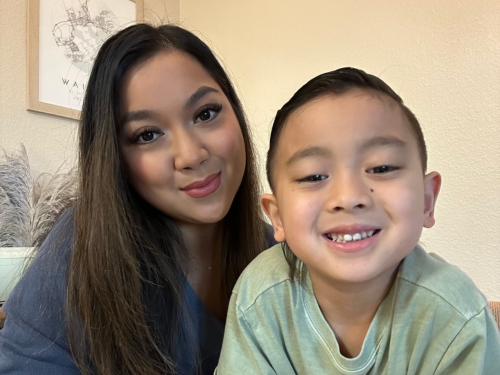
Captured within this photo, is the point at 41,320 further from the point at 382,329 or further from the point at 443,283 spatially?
the point at 443,283

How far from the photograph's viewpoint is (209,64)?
1043 millimetres

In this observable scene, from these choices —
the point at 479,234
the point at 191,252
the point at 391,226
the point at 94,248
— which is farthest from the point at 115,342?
the point at 479,234

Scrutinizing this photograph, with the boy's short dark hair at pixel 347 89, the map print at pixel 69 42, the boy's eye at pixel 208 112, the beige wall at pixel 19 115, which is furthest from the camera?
the map print at pixel 69 42

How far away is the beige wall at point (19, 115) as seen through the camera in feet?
5.11

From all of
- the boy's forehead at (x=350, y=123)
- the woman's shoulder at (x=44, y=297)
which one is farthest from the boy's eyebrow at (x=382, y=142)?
the woman's shoulder at (x=44, y=297)

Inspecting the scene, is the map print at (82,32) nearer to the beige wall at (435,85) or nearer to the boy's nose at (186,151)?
the beige wall at (435,85)

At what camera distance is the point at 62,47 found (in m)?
1.74

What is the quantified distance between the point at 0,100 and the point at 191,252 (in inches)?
40.0

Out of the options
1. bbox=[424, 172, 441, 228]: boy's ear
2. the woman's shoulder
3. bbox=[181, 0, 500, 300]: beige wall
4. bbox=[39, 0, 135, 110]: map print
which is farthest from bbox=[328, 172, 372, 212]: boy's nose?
bbox=[39, 0, 135, 110]: map print

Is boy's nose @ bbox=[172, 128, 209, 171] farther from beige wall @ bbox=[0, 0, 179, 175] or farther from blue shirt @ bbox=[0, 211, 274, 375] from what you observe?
beige wall @ bbox=[0, 0, 179, 175]

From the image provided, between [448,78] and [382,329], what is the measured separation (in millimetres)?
1140

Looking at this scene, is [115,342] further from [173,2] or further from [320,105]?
[173,2]

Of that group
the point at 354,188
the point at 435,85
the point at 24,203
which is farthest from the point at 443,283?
the point at 24,203

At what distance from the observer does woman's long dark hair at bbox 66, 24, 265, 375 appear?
86 centimetres
